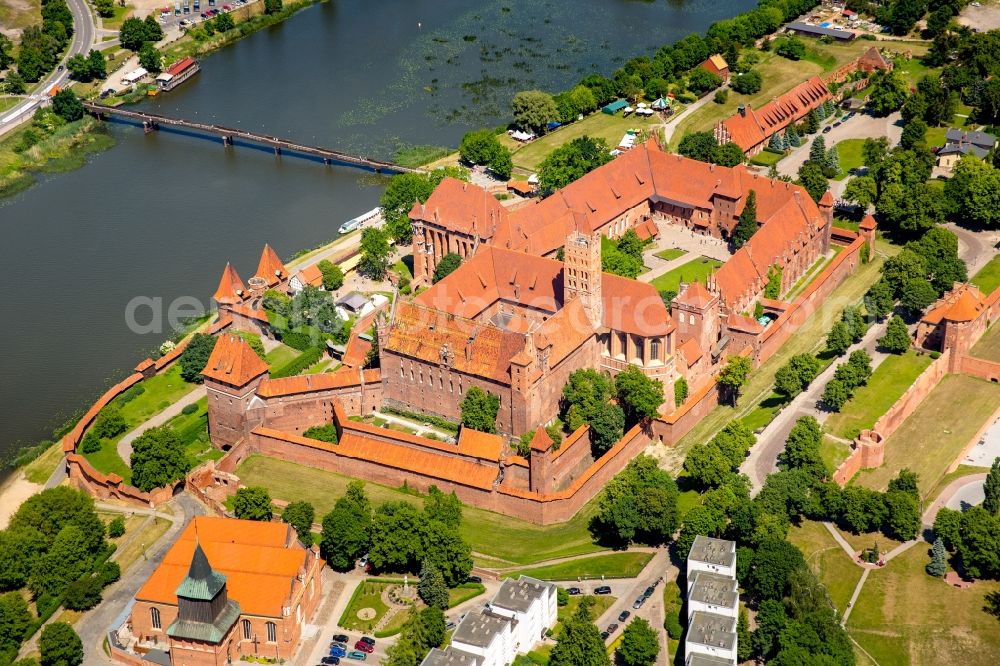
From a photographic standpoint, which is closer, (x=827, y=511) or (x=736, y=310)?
(x=827, y=511)

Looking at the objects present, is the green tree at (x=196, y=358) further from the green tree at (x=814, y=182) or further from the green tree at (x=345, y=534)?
the green tree at (x=814, y=182)

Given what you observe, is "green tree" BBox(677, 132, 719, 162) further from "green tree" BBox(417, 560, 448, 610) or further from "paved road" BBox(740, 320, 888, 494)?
"green tree" BBox(417, 560, 448, 610)

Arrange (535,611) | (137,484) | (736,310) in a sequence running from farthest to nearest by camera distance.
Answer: (736,310) → (137,484) → (535,611)

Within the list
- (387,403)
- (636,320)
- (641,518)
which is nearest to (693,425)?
(636,320)

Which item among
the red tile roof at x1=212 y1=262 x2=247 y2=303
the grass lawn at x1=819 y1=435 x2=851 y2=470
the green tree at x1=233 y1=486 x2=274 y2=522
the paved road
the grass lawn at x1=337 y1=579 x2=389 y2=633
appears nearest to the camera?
the grass lawn at x1=337 y1=579 x2=389 y2=633

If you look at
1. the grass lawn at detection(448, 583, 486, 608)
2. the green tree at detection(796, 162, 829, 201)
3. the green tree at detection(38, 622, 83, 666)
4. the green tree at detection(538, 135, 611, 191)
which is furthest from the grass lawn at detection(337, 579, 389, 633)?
the green tree at detection(796, 162, 829, 201)

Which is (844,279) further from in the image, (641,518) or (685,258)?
(641,518)
